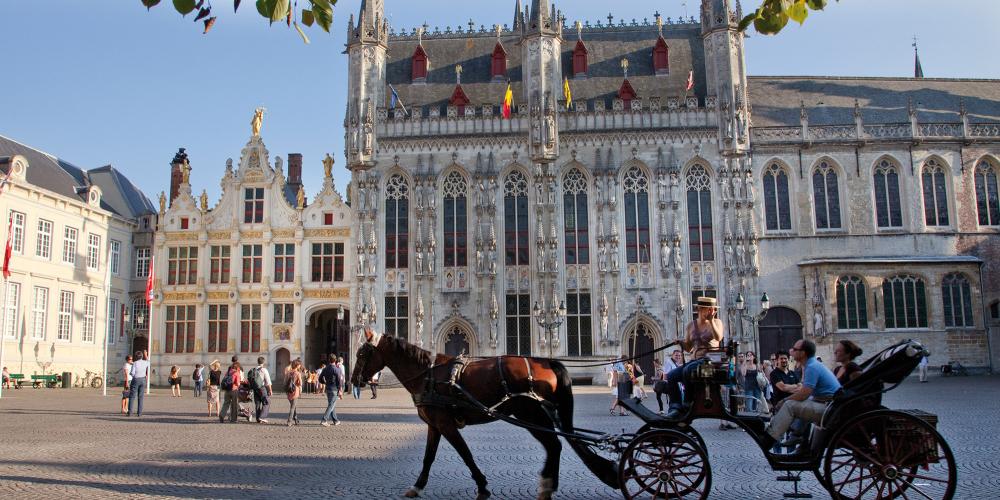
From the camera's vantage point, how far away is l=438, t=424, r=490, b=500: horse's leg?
336 inches

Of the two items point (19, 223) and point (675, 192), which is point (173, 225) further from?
point (675, 192)

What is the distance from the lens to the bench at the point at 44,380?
35281 mm

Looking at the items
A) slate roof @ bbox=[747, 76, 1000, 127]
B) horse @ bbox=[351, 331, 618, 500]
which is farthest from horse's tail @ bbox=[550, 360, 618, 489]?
slate roof @ bbox=[747, 76, 1000, 127]

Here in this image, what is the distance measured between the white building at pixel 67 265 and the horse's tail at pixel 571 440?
31391 mm

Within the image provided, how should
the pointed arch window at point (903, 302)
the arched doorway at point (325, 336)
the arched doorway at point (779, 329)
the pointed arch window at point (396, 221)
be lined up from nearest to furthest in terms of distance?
the pointed arch window at point (903, 302) → the arched doorway at point (779, 329) → the pointed arch window at point (396, 221) → the arched doorway at point (325, 336)

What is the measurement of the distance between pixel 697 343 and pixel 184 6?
6.37 meters

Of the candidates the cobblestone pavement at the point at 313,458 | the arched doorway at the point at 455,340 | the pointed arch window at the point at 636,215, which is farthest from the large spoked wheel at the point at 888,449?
the arched doorway at the point at 455,340

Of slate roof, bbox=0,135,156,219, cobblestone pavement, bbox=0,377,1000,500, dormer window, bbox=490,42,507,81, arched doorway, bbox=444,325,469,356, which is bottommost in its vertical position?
cobblestone pavement, bbox=0,377,1000,500

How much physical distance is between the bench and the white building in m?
0.43

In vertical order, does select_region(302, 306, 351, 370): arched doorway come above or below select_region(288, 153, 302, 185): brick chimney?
below

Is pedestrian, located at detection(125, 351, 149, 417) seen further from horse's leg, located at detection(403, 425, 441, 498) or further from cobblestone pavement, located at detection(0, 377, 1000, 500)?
horse's leg, located at detection(403, 425, 441, 498)

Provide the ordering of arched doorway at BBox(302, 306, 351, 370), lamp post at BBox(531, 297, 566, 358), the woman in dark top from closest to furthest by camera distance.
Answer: the woman in dark top → lamp post at BBox(531, 297, 566, 358) → arched doorway at BBox(302, 306, 351, 370)

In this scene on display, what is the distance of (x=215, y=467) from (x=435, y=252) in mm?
26353

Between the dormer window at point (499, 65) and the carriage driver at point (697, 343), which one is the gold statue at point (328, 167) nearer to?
the dormer window at point (499, 65)
